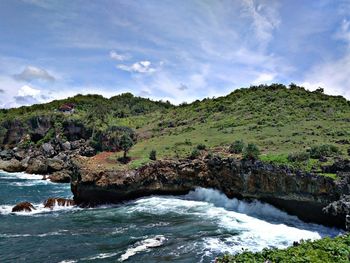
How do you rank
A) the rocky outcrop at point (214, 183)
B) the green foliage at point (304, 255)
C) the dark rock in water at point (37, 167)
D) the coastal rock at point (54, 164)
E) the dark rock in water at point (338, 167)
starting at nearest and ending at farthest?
the green foliage at point (304, 255), the dark rock in water at point (338, 167), the rocky outcrop at point (214, 183), the coastal rock at point (54, 164), the dark rock in water at point (37, 167)

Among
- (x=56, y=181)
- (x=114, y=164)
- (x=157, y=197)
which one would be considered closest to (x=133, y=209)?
(x=157, y=197)

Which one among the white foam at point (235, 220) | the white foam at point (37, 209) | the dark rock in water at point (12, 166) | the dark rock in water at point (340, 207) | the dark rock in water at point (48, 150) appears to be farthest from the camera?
the dark rock in water at point (48, 150)

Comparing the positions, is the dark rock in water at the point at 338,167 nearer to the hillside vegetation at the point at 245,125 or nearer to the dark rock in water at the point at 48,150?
the hillside vegetation at the point at 245,125

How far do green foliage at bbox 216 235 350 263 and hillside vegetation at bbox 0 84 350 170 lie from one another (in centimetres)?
1900

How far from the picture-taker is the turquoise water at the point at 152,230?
79.3 ft

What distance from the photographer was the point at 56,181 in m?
61.6

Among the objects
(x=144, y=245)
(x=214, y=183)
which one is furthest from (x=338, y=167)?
(x=144, y=245)

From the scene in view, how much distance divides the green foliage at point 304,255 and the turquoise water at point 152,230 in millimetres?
9624

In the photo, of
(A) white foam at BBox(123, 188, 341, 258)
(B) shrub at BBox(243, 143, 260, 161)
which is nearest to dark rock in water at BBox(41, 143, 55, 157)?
(A) white foam at BBox(123, 188, 341, 258)

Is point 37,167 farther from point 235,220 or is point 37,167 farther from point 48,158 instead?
point 235,220

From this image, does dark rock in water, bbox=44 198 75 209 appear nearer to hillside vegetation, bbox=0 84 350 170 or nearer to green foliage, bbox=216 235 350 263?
hillside vegetation, bbox=0 84 350 170

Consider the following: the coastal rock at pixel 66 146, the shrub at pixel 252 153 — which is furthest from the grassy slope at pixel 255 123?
the coastal rock at pixel 66 146

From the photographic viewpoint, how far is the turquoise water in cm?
2416

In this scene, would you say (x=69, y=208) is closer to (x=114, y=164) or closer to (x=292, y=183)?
(x=114, y=164)
